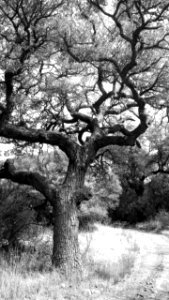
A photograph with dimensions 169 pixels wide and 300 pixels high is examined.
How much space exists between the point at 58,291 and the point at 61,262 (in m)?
1.69

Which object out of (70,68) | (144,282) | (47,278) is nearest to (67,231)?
(47,278)

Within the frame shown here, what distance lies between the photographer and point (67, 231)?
7.95m

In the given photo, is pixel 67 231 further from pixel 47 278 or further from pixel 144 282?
pixel 144 282

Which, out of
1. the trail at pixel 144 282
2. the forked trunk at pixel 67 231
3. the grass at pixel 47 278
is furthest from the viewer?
the forked trunk at pixel 67 231

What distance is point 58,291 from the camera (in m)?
6.00

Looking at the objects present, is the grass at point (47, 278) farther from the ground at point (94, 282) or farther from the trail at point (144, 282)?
the trail at point (144, 282)

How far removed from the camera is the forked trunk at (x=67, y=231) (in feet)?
25.2

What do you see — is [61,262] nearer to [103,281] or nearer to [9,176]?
[103,281]

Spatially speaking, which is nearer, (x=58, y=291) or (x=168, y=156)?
(x=58, y=291)

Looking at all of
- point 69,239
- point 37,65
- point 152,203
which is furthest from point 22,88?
point 152,203

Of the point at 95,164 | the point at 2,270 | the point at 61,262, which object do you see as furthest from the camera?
the point at 95,164

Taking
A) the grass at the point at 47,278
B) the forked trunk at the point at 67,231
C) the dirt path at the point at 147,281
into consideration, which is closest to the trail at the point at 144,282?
the dirt path at the point at 147,281

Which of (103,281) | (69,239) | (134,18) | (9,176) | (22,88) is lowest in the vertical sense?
(103,281)

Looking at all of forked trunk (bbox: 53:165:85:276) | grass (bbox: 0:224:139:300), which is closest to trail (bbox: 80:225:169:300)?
grass (bbox: 0:224:139:300)
